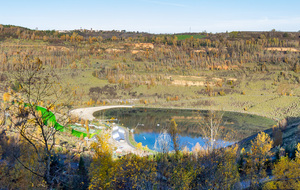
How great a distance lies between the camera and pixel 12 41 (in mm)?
108438

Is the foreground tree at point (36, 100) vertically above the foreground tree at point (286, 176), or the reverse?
the foreground tree at point (36, 100)

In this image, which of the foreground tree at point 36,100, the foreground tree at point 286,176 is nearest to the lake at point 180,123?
the foreground tree at point 286,176

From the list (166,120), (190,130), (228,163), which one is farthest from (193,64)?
(228,163)

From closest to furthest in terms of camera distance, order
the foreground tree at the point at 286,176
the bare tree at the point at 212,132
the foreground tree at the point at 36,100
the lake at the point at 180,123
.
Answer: the foreground tree at the point at 36,100 < the foreground tree at the point at 286,176 < the bare tree at the point at 212,132 < the lake at the point at 180,123

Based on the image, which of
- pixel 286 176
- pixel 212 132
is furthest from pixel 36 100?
pixel 286 176

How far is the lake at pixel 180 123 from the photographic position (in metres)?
46.9

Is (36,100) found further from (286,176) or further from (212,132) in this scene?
(286,176)

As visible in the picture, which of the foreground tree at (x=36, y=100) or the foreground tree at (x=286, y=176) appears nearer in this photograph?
the foreground tree at (x=36, y=100)

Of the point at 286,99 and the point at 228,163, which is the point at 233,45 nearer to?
the point at 286,99

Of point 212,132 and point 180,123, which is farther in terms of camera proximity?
point 180,123

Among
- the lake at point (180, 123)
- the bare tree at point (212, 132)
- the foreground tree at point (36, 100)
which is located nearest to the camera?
the foreground tree at point (36, 100)

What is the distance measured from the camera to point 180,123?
195ft

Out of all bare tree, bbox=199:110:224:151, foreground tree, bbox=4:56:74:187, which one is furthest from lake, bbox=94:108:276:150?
foreground tree, bbox=4:56:74:187

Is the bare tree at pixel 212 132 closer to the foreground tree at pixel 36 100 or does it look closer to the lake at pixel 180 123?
the foreground tree at pixel 36 100
